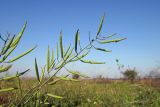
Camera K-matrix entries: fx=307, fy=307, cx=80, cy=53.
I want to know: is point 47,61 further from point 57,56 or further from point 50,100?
point 50,100

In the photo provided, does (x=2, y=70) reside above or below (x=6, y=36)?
below

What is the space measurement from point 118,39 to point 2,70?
483mm

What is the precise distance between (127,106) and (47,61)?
3868 mm

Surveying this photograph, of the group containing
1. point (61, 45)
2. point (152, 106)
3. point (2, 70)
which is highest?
point (61, 45)

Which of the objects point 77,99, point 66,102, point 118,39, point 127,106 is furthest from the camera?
point 77,99

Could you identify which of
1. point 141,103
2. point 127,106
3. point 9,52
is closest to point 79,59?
point 9,52

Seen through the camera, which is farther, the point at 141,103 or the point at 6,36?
the point at 141,103

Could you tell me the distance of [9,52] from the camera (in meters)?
1.27

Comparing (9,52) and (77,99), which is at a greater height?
(9,52)

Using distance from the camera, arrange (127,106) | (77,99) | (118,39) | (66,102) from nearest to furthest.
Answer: (118,39)
(127,106)
(66,102)
(77,99)

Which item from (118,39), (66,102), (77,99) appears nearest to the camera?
(118,39)

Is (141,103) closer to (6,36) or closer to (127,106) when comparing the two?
(127,106)

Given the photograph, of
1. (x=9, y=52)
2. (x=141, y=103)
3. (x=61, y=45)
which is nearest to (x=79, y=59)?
(x=61, y=45)

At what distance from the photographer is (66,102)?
17.4ft
